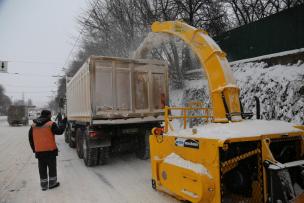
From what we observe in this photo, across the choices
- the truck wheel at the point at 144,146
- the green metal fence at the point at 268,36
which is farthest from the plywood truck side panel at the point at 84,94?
the green metal fence at the point at 268,36

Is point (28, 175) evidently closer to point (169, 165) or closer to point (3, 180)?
Answer: point (3, 180)

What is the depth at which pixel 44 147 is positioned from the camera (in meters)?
5.81

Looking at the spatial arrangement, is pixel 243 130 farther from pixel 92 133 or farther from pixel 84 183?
pixel 92 133

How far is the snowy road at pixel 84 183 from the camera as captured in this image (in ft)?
16.8

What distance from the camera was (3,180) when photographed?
6.52 metres

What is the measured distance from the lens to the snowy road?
16.8 feet

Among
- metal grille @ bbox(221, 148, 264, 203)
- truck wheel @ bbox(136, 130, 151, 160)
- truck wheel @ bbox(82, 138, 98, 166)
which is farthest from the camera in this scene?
truck wheel @ bbox(136, 130, 151, 160)

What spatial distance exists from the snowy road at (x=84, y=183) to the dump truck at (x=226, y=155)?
0.66m

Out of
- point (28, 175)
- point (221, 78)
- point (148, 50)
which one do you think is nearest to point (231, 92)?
point (221, 78)

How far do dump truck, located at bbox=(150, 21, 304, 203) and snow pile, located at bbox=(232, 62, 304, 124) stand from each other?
4.64 m

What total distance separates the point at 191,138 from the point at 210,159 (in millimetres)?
496

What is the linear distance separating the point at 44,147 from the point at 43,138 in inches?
7.2

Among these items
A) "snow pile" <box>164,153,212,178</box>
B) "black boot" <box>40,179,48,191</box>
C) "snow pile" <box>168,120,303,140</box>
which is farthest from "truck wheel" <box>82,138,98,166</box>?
"snow pile" <box>168,120,303,140</box>

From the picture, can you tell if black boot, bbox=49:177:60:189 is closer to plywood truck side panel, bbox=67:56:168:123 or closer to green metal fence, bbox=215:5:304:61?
plywood truck side panel, bbox=67:56:168:123
